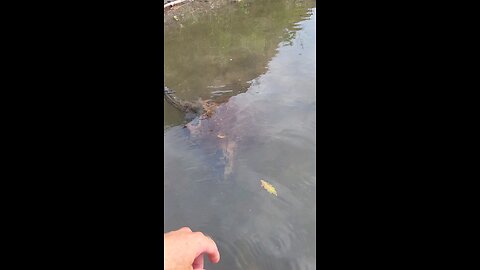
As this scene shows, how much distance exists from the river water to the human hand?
1.54m

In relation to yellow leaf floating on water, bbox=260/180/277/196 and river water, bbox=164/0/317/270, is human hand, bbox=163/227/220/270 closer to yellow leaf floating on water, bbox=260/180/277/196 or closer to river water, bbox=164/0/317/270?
river water, bbox=164/0/317/270

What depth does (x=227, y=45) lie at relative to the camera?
7672mm

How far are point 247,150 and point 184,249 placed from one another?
2.84 meters

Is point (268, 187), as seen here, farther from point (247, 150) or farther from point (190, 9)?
point (190, 9)

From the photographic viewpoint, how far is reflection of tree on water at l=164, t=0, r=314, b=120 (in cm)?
628

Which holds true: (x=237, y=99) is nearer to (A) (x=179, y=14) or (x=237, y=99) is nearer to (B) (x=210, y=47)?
(B) (x=210, y=47)

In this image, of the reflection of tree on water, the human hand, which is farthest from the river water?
the human hand

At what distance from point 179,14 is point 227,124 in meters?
5.44

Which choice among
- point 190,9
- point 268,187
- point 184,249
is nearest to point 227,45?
point 190,9

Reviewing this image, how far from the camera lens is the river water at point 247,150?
3.48 m

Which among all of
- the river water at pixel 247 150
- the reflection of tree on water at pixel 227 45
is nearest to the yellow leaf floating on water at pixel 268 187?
the river water at pixel 247 150
